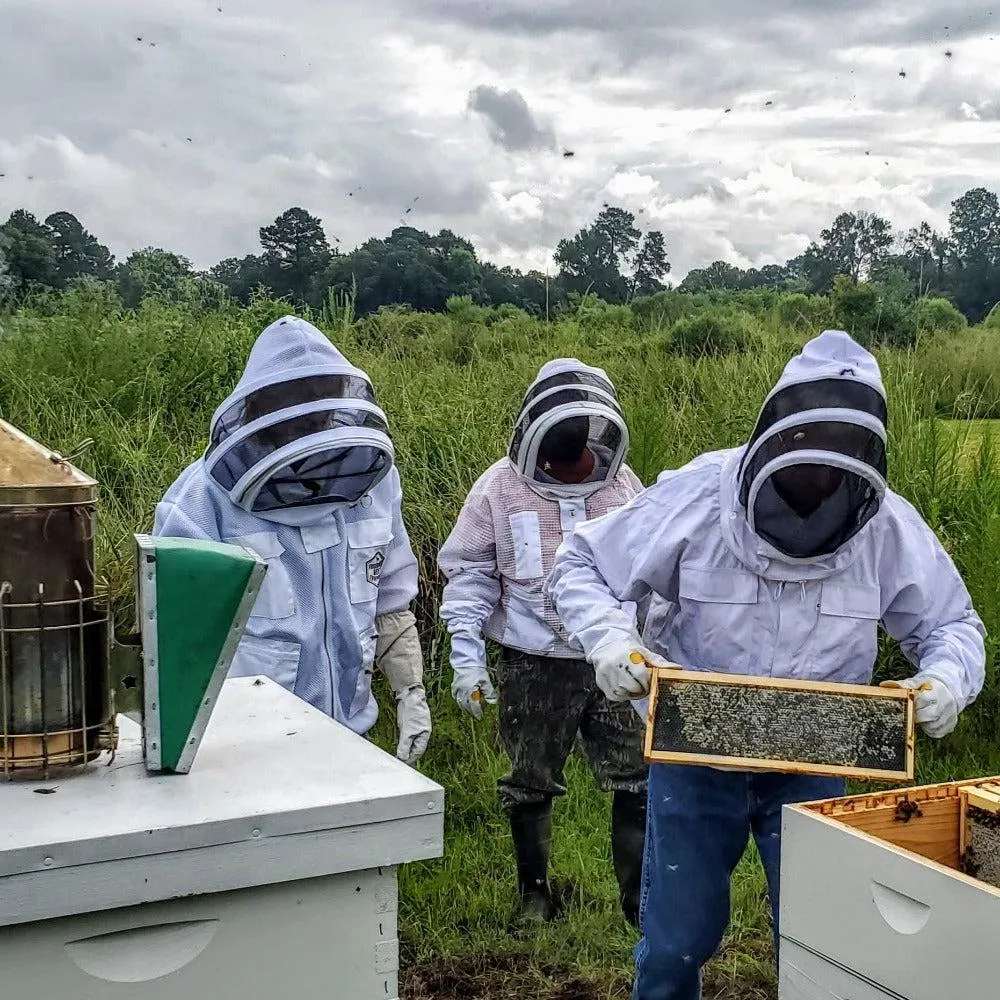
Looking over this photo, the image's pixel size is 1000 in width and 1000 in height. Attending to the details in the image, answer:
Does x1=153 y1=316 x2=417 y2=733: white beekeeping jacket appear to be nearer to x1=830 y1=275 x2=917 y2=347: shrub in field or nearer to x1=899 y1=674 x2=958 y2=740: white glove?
x1=899 y1=674 x2=958 y2=740: white glove

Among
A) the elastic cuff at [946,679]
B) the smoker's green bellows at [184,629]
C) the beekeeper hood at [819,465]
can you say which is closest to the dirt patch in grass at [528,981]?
the elastic cuff at [946,679]

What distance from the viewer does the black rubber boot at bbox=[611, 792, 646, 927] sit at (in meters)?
3.97

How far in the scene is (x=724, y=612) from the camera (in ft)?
8.87

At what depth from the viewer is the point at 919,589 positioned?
107 inches

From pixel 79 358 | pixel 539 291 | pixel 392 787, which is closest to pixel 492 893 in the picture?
pixel 392 787

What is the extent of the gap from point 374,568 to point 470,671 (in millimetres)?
837

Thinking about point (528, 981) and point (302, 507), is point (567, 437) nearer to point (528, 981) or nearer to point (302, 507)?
point (302, 507)

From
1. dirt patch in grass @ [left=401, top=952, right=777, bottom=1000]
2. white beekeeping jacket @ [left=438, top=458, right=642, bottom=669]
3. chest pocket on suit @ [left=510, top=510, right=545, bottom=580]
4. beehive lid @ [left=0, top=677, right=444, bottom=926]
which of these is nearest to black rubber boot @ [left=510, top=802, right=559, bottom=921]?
dirt patch in grass @ [left=401, top=952, right=777, bottom=1000]

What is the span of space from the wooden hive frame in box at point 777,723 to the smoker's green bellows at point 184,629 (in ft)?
3.51

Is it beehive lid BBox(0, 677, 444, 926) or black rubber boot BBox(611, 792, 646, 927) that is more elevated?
beehive lid BBox(0, 677, 444, 926)

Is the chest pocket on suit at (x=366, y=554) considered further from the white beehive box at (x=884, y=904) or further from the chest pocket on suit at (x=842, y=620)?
the white beehive box at (x=884, y=904)

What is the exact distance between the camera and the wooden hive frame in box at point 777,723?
242 centimetres

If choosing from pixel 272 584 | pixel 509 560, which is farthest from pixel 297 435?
pixel 509 560

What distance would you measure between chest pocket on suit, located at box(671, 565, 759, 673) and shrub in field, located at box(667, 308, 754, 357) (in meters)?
6.11
